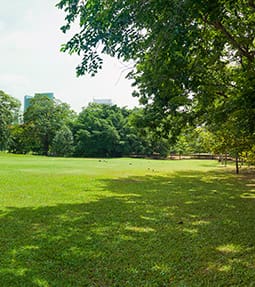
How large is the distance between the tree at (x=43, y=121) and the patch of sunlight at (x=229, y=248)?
45.1 m

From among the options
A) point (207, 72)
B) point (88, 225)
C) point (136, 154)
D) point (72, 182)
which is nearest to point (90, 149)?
point (136, 154)

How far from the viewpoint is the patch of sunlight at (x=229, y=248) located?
413 centimetres

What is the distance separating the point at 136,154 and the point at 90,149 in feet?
24.4

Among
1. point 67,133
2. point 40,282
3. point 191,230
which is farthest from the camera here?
point 67,133

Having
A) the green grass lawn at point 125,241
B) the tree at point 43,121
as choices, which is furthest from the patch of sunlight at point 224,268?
the tree at point 43,121

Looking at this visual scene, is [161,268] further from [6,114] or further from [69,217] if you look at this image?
[6,114]

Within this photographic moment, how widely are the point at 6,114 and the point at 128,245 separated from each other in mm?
43458

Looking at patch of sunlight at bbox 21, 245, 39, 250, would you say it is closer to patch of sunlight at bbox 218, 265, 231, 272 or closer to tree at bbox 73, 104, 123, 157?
patch of sunlight at bbox 218, 265, 231, 272

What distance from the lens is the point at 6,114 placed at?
143ft

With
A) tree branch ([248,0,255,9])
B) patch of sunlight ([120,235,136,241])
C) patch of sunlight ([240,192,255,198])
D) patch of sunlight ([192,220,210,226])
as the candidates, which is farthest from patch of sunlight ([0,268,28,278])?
patch of sunlight ([240,192,255,198])

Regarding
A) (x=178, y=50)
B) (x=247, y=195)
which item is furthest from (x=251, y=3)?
(x=247, y=195)

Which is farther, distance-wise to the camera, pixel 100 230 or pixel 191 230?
pixel 191 230

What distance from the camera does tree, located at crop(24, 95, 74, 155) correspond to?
47.2m

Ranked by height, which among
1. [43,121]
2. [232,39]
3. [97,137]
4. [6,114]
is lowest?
[97,137]
